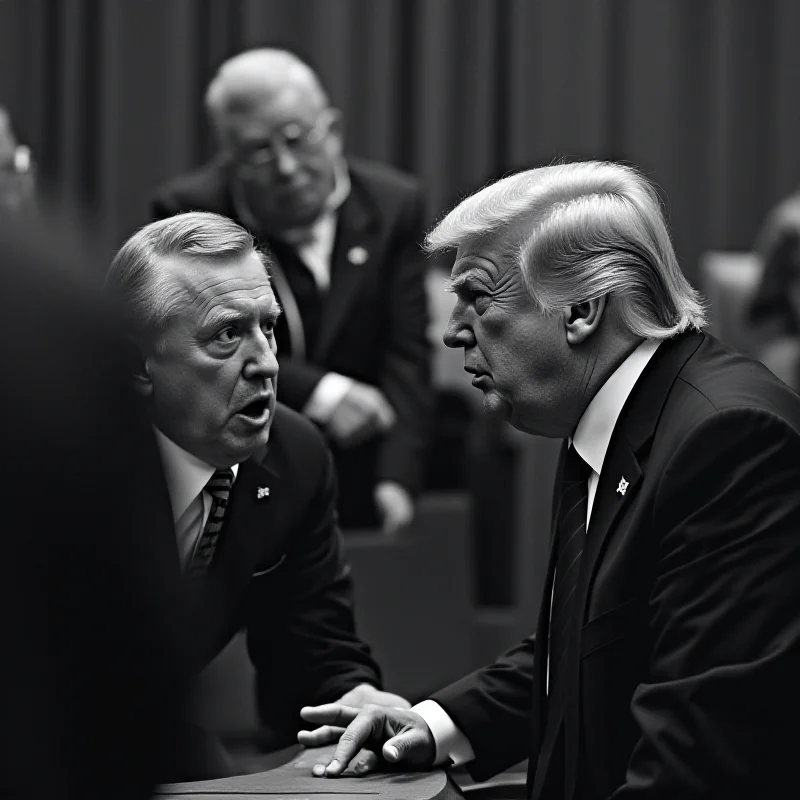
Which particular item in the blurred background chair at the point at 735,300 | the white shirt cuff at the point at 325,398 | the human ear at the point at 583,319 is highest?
the human ear at the point at 583,319

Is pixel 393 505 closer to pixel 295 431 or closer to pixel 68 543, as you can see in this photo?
pixel 295 431

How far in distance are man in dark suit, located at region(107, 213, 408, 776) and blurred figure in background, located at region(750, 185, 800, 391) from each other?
11.7ft

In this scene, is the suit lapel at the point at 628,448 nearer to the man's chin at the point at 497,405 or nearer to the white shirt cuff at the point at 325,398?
the man's chin at the point at 497,405

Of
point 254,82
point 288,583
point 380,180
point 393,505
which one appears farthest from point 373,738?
point 380,180

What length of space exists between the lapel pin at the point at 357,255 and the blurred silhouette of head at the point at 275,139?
18 centimetres

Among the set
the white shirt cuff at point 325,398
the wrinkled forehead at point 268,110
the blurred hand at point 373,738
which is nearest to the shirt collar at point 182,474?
the blurred hand at point 373,738

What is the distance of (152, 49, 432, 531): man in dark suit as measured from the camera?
3045mm

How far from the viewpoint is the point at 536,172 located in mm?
1772

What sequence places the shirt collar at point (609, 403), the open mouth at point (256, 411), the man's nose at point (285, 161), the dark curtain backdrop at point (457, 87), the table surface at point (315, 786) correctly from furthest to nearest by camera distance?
the dark curtain backdrop at point (457, 87)
the man's nose at point (285, 161)
the open mouth at point (256, 411)
the shirt collar at point (609, 403)
the table surface at point (315, 786)

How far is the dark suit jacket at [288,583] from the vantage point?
75.8 inches

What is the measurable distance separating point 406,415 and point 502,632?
3.66 ft

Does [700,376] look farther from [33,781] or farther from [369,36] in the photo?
[369,36]

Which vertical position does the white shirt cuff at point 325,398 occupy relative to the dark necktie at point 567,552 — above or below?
below

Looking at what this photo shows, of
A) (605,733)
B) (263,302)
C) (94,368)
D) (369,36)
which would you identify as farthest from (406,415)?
(369,36)
